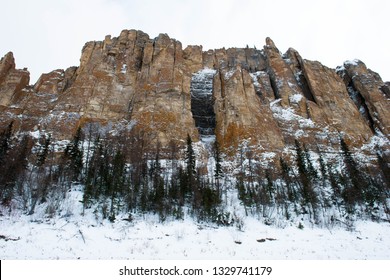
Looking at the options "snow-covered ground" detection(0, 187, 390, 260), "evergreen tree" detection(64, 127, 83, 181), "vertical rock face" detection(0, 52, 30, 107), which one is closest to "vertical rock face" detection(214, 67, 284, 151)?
"snow-covered ground" detection(0, 187, 390, 260)

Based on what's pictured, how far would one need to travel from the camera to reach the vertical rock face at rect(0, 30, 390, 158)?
55500 mm

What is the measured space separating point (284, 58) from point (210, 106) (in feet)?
89.3

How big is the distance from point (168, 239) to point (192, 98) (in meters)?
45.9

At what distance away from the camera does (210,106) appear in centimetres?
6762

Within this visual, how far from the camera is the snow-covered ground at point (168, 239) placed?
69.6 feet

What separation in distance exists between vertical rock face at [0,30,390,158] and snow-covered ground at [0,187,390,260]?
21.6m

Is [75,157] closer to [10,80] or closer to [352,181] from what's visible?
[10,80]

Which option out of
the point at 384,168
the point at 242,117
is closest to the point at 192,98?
the point at 242,117

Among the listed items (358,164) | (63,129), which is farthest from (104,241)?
(358,164)

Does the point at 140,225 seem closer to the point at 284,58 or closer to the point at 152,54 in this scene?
the point at 152,54

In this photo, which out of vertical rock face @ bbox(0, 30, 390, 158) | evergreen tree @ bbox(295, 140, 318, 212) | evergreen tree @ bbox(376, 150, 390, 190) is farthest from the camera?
vertical rock face @ bbox(0, 30, 390, 158)

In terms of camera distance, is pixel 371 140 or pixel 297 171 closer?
pixel 297 171

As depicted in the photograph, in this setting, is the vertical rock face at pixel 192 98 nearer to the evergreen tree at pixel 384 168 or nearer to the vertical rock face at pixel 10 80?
the vertical rock face at pixel 10 80

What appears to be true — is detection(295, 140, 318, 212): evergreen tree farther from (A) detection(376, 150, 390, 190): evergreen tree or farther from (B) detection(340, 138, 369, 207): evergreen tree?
(A) detection(376, 150, 390, 190): evergreen tree
